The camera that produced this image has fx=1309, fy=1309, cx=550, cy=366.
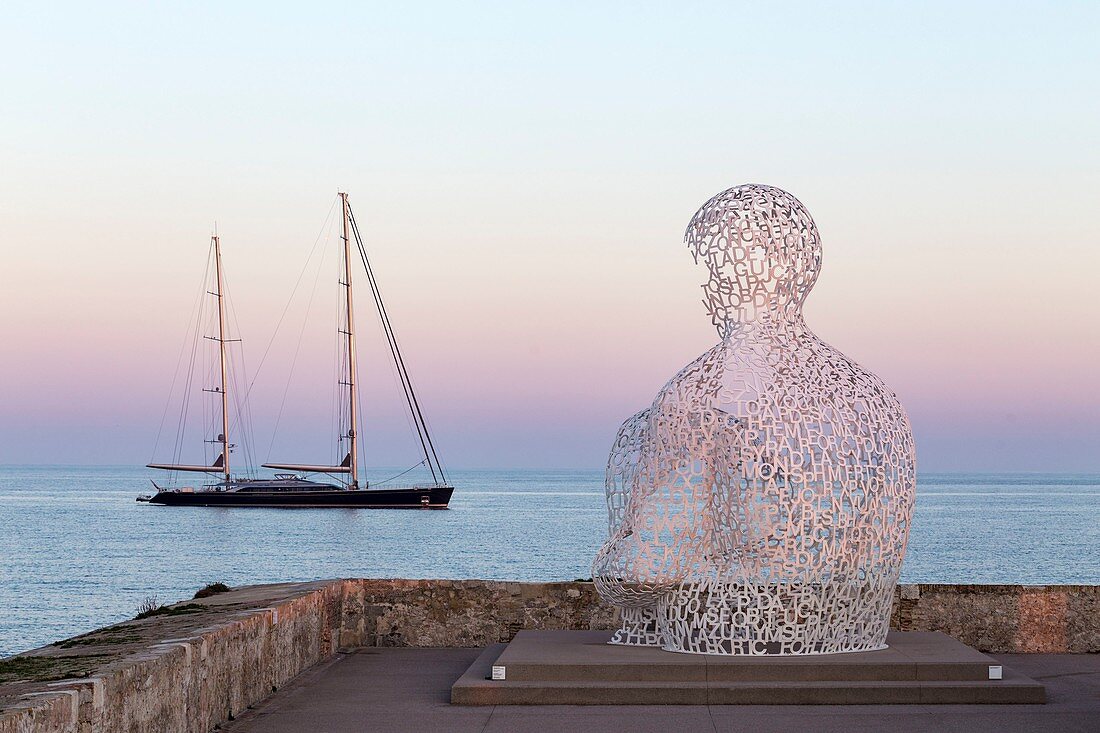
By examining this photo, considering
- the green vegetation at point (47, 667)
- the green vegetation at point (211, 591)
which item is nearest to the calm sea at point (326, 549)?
the green vegetation at point (211, 591)

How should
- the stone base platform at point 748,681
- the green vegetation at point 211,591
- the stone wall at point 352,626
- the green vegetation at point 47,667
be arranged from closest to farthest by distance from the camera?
1. the green vegetation at point 47,667
2. the stone wall at point 352,626
3. the stone base platform at point 748,681
4. the green vegetation at point 211,591

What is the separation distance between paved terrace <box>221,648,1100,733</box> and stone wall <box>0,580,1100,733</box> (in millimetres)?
389

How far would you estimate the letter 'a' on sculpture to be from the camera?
30.1ft

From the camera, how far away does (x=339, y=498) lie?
6950cm

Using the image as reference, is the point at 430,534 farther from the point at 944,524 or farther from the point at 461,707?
the point at 461,707

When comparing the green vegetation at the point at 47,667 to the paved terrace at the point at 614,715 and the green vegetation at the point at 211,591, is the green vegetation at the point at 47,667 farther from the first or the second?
the green vegetation at the point at 211,591

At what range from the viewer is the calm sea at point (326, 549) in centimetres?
3922

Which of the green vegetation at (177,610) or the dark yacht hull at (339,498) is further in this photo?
the dark yacht hull at (339,498)

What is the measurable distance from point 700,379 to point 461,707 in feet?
9.44

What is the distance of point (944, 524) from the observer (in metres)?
71.8

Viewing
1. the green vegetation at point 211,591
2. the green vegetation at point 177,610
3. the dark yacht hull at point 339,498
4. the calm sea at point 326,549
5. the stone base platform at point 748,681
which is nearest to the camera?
the stone base platform at point 748,681

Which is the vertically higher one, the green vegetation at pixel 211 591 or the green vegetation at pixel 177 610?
the green vegetation at pixel 177 610

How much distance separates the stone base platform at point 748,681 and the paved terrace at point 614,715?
0.10 m

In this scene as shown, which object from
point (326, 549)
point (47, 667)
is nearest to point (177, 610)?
point (47, 667)
